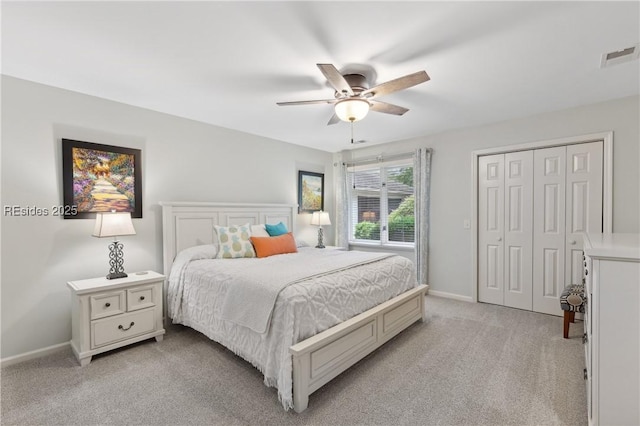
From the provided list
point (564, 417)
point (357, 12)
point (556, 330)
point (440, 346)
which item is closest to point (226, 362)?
point (440, 346)

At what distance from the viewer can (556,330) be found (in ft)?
10.1

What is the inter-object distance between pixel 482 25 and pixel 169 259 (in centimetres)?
353

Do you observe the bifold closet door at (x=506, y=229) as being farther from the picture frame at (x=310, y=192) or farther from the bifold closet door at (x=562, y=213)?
the picture frame at (x=310, y=192)

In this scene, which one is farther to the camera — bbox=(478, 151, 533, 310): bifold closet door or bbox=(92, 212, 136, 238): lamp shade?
bbox=(478, 151, 533, 310): bifold closet door

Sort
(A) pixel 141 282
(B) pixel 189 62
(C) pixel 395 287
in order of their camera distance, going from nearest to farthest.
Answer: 1. (B) pixel 189 62
2. (A) pixel 141 282
3. (C) pixel 395 287

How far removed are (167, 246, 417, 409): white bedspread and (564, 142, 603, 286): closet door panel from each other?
1.90m

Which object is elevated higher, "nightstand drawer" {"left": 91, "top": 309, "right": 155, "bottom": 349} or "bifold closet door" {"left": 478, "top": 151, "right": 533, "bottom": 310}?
"bifold closet door" {"left": 478, "top": 151, "right": 533, "bottom": 310}

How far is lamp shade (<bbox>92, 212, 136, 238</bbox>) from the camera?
2609 millimetres

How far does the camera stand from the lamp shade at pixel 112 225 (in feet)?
8.56

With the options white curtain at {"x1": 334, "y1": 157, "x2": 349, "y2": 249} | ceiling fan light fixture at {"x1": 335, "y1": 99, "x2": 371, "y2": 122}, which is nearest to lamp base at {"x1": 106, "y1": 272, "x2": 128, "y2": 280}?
ceiling fan light fixture at {"x1": 335, "y1": 99, "x2": 371, "y2": 122}

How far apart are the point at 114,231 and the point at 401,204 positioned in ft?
13.2

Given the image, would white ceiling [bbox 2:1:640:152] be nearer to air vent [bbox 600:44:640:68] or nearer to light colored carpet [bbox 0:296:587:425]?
air vent [bbox 600:44:640:68]

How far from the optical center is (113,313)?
2.59 metres

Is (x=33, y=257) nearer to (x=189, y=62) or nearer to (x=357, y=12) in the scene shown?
(x=189, y=62)
